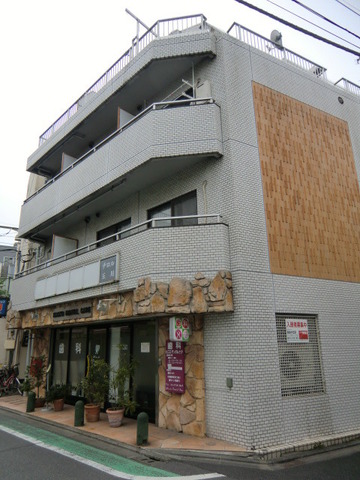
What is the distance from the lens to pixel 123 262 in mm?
10320

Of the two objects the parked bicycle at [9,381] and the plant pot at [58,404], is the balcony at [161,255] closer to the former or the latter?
the plant pot at [58,404]

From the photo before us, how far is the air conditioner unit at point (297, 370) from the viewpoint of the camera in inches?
348

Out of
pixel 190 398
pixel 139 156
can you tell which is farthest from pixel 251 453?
pixel 139 156

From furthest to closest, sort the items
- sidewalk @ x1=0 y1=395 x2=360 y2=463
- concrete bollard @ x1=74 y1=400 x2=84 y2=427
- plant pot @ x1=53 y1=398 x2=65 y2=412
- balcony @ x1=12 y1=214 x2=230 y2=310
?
plant pot @ x1=53 y1=398 x2=65 y2=412 < concrete bollard @ x1=74 y1=400 x2=84 y2=427 < balcony @ x1=12 y1=214 x2=230 y2=310 < sidewalk @ x1=0 y1=395 x2=360 y2=463

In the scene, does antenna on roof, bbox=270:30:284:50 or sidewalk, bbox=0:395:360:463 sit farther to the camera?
antenna on roof, bbox=270:30:284:50

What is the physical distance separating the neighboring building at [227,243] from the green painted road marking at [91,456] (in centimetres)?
210

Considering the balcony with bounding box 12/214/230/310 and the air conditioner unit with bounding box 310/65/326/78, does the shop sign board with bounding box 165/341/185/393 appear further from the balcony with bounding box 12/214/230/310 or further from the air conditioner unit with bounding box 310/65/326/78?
the air conditioner unit with bounding box 310/65/326/78

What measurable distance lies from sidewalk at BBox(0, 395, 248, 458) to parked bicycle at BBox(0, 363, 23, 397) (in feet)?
21.2

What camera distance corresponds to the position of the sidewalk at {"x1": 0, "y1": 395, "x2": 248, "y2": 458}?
7621 mm

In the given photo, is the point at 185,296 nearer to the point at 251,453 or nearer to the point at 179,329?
the point at 179,329

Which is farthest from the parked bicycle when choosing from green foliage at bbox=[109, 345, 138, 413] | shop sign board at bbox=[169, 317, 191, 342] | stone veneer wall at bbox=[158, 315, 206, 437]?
shop sign board at bbox=[169, 317, 191, 342]

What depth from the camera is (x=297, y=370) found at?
29.9ft

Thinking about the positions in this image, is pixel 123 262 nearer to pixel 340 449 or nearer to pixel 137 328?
pixel 137 328

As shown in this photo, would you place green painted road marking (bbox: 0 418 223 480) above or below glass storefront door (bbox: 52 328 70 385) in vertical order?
below
